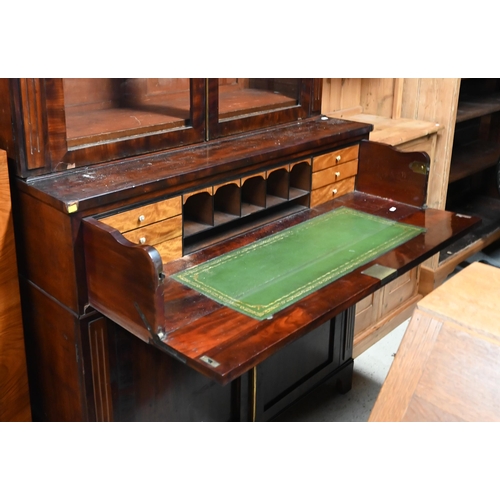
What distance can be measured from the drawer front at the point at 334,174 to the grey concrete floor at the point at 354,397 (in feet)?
3.10

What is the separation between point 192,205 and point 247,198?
276 millimetres

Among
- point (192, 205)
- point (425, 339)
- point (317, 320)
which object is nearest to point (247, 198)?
point (192, 205)

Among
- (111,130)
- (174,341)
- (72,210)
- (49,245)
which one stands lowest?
(174,341)

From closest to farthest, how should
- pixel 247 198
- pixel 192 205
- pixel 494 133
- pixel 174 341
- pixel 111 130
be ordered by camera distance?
pixel 174 341
pixel 111 130
pixel 192 205
pixel 247 198
pixel 494 133

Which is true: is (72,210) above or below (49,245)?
above

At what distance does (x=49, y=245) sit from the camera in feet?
6.49

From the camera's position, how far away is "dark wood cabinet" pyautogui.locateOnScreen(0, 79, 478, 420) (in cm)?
182

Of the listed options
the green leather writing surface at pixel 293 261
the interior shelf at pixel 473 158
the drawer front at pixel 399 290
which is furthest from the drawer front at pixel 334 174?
the interior shelf at pixel 473 158

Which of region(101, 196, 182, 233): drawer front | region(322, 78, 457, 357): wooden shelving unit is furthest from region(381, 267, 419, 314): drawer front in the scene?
region(101, 196, 182, 233): drawer front

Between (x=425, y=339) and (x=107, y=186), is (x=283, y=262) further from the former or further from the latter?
(x=425, y=339)

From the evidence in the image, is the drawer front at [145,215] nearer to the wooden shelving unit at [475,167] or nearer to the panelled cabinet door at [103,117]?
the panelled cabinet door at [103,117]

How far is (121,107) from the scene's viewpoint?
2.34 meters

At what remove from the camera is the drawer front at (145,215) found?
1970mm

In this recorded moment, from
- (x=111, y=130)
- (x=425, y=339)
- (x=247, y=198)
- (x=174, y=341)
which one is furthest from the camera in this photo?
(x=247, y=198)
